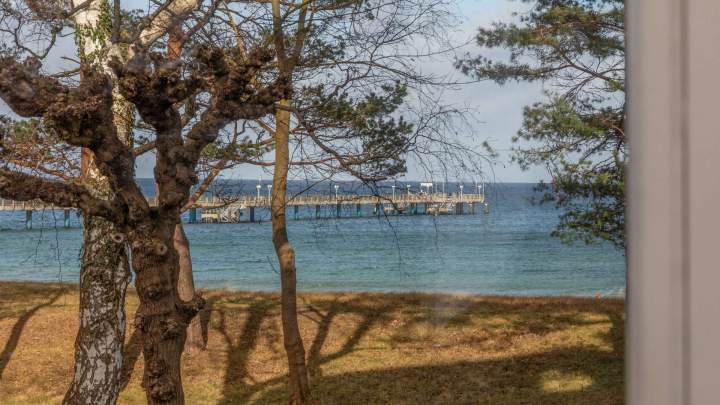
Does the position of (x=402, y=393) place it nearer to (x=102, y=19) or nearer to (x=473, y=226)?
(x=102, y=19)

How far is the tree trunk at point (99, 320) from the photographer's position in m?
1.94

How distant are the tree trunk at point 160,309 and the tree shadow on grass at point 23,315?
2880 mm

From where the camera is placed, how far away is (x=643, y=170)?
145 millimetres

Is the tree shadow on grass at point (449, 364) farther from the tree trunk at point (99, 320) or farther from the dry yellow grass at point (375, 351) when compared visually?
the tree trunk at point (99, 320)

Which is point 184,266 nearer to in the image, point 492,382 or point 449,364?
point 449,364

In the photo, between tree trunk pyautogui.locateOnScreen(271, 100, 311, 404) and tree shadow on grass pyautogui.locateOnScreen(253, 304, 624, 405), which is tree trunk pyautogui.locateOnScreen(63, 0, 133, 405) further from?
tree shadow on grass pyautogui.locateOnScreen(253, 304, 624, 405)

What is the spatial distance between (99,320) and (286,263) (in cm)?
115

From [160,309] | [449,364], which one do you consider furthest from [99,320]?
[449,364]

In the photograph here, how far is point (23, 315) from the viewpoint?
451 centimetres

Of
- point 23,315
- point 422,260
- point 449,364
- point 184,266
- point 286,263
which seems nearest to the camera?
point 286,263

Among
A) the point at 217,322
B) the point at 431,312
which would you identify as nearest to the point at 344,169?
the point at 217,322

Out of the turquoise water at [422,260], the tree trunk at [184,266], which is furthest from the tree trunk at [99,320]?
the turquoise water at [422,260]

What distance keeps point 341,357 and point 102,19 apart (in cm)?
244

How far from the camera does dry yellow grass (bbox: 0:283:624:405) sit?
3.46 meters
